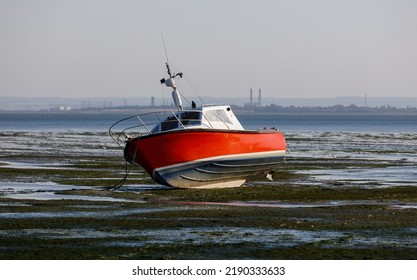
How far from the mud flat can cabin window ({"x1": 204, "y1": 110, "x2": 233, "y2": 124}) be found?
232cm

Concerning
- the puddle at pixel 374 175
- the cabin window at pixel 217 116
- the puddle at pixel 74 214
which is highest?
the cabin window at pixel 217 116

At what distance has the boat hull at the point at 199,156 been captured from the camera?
32.3 m

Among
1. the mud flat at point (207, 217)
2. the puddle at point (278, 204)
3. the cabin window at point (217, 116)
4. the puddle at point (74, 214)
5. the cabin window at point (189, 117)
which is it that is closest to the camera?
the mud flat at point (207, 217)

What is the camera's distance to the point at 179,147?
1272 inches

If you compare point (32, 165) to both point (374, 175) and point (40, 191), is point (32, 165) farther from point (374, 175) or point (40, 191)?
point (374, 175)

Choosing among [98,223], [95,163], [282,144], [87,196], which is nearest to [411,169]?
[282,144]

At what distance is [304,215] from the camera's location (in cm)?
2456

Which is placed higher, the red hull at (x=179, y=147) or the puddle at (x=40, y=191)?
the red hull at (x=179, y=147)

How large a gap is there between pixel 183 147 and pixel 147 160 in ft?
3.90

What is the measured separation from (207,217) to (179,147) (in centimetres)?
825

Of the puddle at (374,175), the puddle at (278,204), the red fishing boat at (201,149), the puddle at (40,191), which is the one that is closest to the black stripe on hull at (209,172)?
the red fishing boat at (201,149)

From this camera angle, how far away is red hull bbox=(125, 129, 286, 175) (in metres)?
32.2

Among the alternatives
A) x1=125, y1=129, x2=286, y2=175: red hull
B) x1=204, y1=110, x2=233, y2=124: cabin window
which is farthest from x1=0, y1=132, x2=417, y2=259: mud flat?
x1=204, y1=110, x2=233, y2=124: cabin window

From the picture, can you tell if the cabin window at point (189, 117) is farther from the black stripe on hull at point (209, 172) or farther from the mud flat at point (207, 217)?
the mud flat at point (207, 217)
